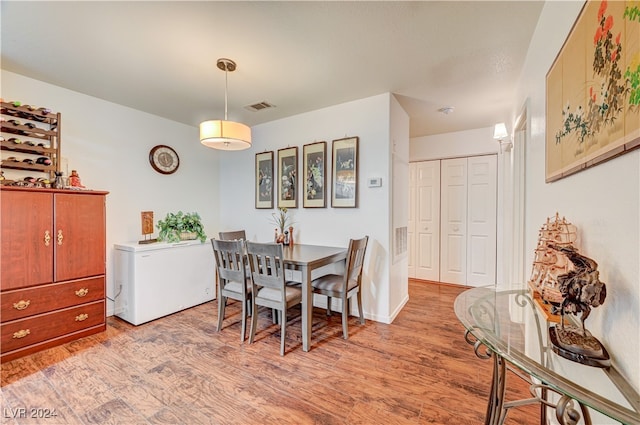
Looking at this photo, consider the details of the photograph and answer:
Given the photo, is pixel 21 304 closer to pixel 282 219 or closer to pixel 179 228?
pixel 179 228

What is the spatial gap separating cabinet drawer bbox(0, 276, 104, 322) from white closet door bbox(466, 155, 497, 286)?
4.97 metres

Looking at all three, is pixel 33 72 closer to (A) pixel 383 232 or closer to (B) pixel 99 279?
(B) pixel 99 279

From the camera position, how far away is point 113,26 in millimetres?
1884

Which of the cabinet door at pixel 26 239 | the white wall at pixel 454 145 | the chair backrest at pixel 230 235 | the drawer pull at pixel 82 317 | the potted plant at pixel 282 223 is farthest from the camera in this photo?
the white wall at pixel 454 145

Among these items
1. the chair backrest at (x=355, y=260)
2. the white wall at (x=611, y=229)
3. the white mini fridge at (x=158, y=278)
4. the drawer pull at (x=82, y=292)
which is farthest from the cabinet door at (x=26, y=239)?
the white wall at (x=611, y=229)

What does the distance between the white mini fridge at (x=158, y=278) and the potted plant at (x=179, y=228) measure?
12 cm

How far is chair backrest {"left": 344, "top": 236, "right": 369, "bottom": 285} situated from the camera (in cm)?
253

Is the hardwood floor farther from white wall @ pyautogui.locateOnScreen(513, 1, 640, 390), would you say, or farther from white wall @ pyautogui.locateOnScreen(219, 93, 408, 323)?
white wall @ pyautogui.locateOnScreen(513, 1, 640, 390)

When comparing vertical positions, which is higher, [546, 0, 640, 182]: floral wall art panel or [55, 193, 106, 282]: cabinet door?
[546, 0, 640, 182]: floral wall art panel

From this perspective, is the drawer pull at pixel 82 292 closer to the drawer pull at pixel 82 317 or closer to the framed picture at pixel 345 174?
the drawer pull at pixel 82 317

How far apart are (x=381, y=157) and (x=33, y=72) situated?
11.6ft

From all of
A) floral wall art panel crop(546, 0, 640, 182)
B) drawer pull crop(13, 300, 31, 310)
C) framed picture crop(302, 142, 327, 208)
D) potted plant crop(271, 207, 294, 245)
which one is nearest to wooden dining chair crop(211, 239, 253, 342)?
potted plant crop(271, 207, 294, 245)

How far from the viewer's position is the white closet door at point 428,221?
4582mm

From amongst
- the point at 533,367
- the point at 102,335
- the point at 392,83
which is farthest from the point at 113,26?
the point at 533,367
